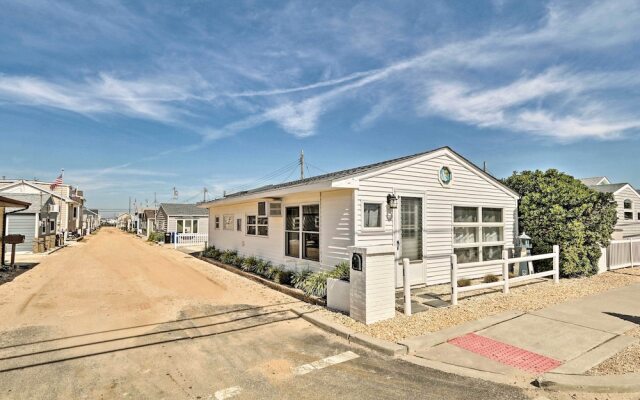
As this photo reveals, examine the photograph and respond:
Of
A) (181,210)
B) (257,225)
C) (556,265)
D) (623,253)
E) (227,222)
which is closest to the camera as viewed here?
(556,265)

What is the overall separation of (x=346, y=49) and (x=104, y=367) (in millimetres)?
11728

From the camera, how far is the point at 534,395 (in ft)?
12.6

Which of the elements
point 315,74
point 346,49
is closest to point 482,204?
point 346,49

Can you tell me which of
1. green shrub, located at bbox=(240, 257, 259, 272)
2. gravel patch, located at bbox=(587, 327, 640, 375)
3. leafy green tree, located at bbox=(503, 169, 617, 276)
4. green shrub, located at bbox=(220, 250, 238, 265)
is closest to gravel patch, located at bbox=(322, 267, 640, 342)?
leafy green tree, located at bbox=(503, 169, 617, 276)

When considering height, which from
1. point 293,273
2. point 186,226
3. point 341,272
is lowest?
point 293,273

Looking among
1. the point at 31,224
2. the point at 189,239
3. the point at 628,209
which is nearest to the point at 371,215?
the point at 31,224

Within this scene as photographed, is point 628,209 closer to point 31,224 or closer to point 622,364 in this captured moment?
point 622,364

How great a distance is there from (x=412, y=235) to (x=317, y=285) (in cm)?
295

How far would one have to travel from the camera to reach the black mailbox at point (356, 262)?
21.2 feet

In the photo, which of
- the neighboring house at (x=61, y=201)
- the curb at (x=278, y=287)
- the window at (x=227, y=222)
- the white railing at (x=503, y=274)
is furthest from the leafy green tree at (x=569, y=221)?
the neighboring house at (x=61, y=201)

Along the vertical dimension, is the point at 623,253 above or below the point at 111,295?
above

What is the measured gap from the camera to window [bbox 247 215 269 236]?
1251cm

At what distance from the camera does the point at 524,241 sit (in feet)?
36.8

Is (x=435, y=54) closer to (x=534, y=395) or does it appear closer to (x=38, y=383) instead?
(x=534, y=395)
